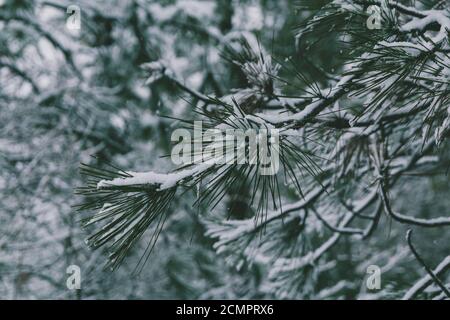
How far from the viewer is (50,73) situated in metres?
4.18

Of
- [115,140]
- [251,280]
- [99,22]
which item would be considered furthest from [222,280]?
[99,22]

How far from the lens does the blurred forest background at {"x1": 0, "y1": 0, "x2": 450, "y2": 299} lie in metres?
3.53

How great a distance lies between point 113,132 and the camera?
4.38 m

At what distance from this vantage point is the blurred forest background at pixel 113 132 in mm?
3525

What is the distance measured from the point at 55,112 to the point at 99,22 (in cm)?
103

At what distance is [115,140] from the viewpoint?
445 cm

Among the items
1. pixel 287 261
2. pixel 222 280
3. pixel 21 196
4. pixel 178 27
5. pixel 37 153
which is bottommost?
pixel 222 280

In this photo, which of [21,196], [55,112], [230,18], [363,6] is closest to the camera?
[363,6]

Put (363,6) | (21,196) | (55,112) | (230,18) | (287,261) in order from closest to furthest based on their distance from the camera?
1. (363,6)
2. (287,261)
3. (21,196)
4. (55,112)
5. (230,18)

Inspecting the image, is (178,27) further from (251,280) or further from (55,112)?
(251,280)

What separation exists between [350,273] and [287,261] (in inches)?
91.8

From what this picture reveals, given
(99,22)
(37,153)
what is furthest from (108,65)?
(37,153)

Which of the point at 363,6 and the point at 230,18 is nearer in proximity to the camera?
the point at 363,6

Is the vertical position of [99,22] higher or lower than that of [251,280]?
higher
